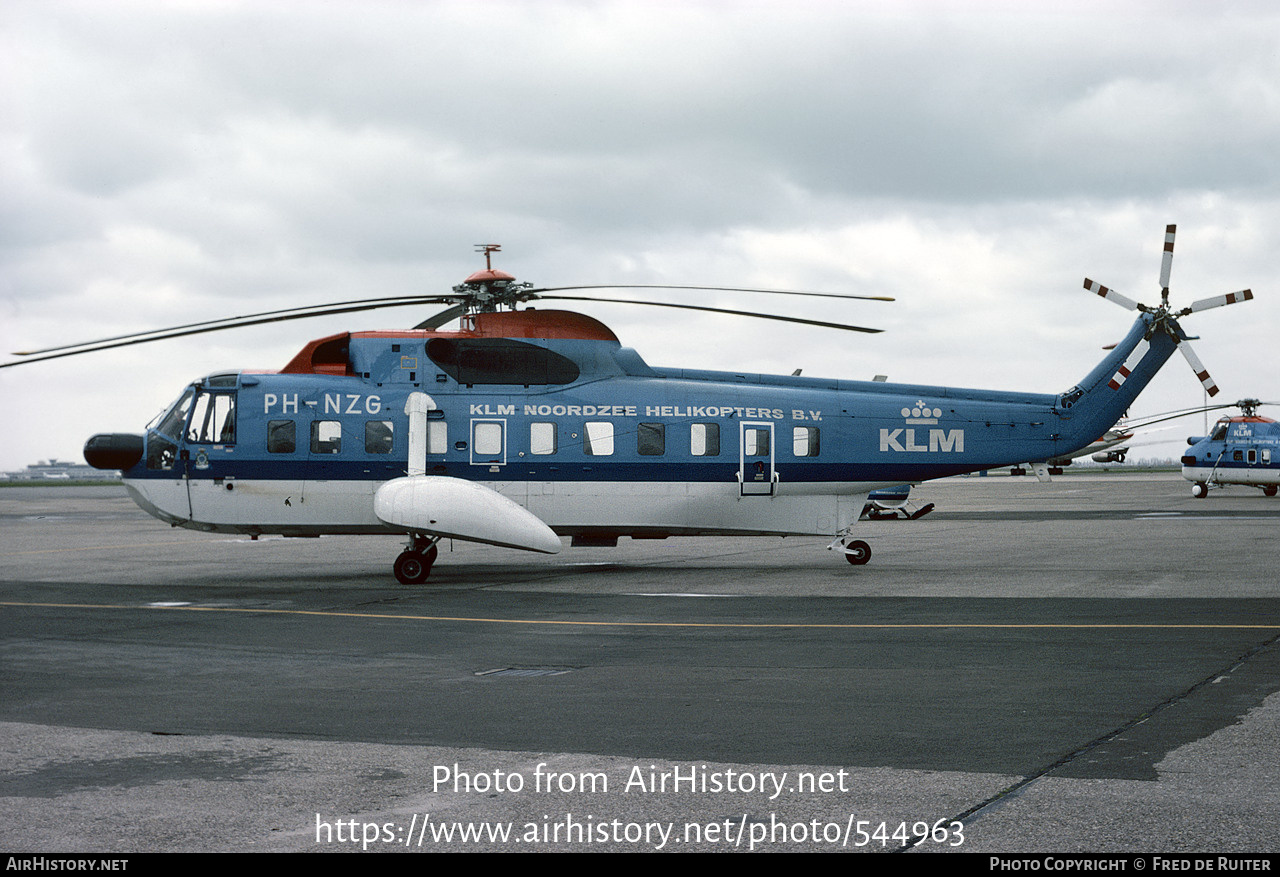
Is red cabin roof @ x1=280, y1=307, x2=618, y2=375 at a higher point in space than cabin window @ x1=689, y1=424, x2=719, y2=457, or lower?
higher

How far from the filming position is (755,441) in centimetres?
2236

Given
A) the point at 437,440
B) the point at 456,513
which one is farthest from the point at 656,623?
the point at 437,440

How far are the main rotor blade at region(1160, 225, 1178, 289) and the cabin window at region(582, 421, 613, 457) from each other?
11022 mm

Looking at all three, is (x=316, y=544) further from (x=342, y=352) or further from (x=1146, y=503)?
(x=1146, y=503)

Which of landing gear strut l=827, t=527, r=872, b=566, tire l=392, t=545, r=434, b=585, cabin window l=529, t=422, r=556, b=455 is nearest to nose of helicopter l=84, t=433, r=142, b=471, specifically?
tire l=392, t=545, r=434, b=585

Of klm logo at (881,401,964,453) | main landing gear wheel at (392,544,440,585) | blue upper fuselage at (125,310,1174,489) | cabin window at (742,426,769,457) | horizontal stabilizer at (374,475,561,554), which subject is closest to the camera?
horizontal stabilizer at (374,475,561,554)

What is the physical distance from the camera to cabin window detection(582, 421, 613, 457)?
21891 millimetres

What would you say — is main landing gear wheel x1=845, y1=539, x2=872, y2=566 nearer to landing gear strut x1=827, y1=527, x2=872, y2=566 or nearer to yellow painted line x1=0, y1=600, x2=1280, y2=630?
landing gear strut x1=827, y1=527, x2=872, y2=566

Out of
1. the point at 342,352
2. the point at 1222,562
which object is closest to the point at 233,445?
the point at 342,352

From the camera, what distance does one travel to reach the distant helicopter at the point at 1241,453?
53.8 m

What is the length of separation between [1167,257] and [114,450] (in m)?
19.7

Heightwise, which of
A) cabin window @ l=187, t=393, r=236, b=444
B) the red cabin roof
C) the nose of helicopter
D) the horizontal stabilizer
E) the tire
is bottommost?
the tire

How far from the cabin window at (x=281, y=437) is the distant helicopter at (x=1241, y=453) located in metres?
45.5

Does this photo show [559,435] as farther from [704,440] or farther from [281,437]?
[281,437]
